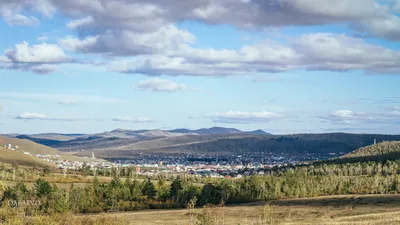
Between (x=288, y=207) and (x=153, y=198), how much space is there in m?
46.0

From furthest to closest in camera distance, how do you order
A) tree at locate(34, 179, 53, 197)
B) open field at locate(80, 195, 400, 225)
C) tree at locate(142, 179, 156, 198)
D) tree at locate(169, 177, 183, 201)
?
tree at locate(142, 179, 156, 198)
tree at locate(169, 177, 183, 201)
tree at locate(34, 179, 53, 197)
open field at locate(80, 195, 400, 225)

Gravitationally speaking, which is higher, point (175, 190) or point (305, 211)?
point (175, 190)

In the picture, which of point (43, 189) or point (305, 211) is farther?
point (43, 189)

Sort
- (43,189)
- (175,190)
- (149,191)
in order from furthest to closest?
(149,191) < (175,190) < (43,189)

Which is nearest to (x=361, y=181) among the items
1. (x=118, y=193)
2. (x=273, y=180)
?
(x=273, y=180)

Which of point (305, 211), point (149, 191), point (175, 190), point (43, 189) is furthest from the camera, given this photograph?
point (149, 191)

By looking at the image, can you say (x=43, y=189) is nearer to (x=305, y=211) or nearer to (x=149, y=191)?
(x=149, y=191)

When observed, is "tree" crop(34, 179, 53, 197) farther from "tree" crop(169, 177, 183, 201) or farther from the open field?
"tree" crop(169, 177, 183, 201)

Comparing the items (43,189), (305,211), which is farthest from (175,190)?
(305,211)

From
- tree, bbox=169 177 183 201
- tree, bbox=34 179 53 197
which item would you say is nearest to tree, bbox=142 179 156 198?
tree, bbox=169 177 183 201

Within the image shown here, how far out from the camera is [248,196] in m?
150

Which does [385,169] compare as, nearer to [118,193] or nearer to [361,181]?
[361,181]

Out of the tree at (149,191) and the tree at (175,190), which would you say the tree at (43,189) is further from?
the tree at (175,190)

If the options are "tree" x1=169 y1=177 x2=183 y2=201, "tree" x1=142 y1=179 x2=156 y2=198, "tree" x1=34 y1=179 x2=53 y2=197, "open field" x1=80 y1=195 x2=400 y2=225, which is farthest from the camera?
"tree" x1=142 y1=179 x2=156 y2=198
